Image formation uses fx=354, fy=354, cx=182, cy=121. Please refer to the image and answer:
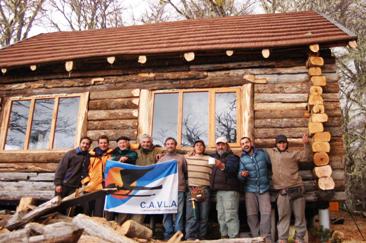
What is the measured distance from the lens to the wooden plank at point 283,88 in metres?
7.15

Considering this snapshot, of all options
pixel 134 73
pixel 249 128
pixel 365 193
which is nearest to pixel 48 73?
pixel 134 73

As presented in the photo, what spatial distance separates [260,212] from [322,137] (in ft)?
6.06

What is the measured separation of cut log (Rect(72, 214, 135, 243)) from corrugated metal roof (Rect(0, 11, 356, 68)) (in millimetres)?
3822

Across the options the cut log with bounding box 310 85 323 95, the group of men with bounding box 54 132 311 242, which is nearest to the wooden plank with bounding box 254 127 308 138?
the group of men with bounding box 54 132 311 242

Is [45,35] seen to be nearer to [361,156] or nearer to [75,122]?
[75,122]

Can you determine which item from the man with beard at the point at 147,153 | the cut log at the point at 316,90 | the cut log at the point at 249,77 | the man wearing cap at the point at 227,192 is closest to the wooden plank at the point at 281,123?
the cut log at the point at 316,90

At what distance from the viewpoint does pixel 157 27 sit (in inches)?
412

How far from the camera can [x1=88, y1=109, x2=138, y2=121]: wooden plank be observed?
7762mm

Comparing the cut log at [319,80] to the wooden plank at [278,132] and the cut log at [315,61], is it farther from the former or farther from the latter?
the wooden plank at [278,132]

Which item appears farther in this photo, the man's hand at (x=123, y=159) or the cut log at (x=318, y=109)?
the cut log at (x=318, y=109)

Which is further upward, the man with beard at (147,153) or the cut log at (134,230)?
the man with beard at (147,153)

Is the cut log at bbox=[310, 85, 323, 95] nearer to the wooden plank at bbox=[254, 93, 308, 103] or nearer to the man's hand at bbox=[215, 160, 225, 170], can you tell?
the wooden plank at bbox=[254, 93, 308, 103]

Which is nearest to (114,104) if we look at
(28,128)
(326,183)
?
(28,128)

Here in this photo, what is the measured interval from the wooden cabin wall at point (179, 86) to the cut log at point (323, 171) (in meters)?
0.30
